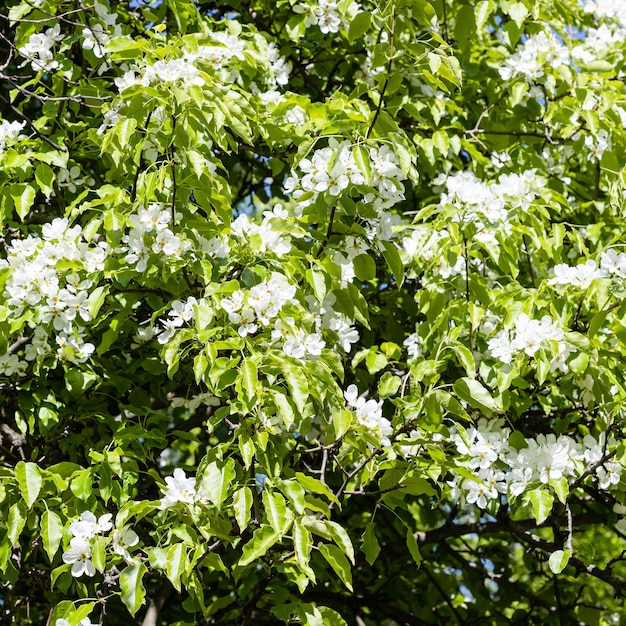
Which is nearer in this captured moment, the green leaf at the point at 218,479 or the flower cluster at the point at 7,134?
the green leaf at the point at 218,479

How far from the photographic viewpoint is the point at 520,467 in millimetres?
2369

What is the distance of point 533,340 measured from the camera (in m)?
2.28

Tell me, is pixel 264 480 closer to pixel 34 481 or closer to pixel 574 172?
pixel 34 481

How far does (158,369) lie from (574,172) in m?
1.97

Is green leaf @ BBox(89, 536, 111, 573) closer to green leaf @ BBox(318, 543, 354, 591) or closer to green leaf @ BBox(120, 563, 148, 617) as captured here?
green leaf @ BBox(120, 563, 148, 617)

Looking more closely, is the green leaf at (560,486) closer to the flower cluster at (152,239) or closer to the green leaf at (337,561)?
the green leaf at (337,561)

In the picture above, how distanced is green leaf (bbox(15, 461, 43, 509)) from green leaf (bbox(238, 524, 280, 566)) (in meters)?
0.51

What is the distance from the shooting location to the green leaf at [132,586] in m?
1.97

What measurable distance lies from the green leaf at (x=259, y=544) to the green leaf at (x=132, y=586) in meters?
0.26

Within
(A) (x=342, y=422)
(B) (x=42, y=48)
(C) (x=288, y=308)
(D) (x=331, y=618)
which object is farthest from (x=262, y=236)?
(B) (x=42, y=48)

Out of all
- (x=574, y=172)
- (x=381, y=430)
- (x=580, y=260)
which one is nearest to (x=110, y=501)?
(x=381, y=430)

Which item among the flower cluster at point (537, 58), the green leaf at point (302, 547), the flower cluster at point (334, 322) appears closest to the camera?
the green leaf at point (302, 547)

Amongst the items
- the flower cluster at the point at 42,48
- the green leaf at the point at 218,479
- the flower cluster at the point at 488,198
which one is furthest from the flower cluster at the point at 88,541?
the flower cluster at the point at 42,48

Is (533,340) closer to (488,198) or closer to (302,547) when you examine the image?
(488,198)
